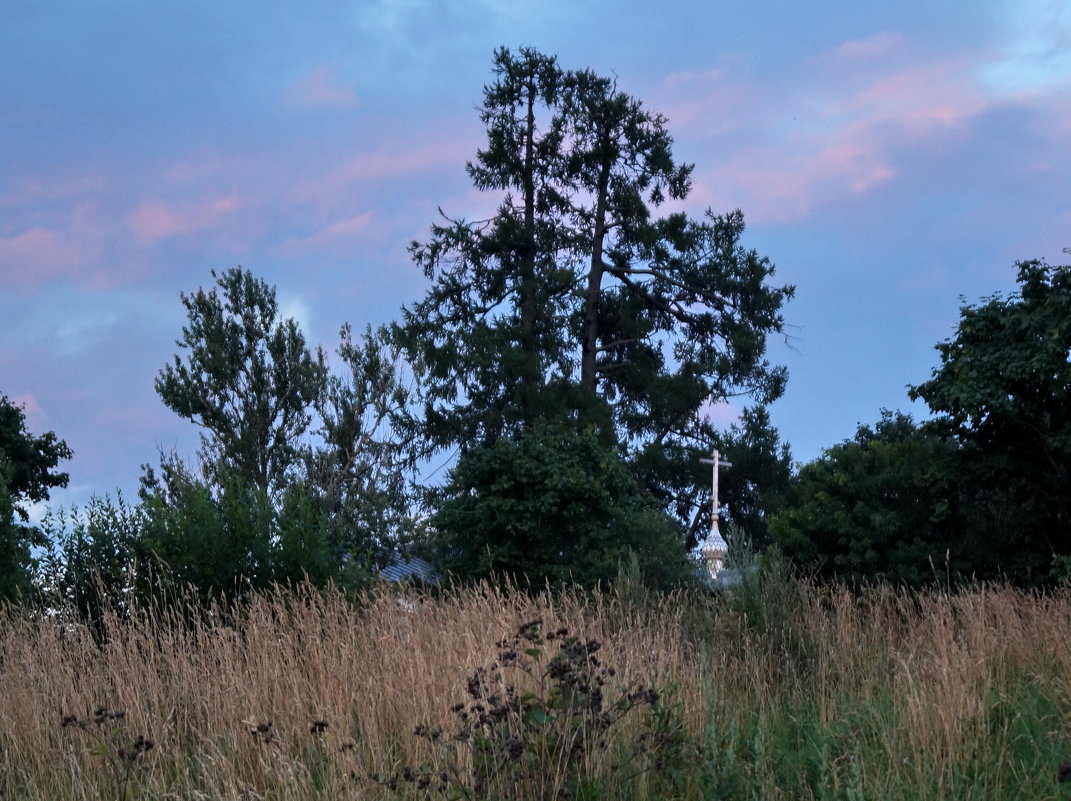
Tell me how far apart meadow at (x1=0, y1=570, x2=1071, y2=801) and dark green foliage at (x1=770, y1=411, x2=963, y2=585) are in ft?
36.0

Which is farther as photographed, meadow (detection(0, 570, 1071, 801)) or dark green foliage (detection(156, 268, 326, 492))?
dark green foliage (detection(156, 268, 326, 492))

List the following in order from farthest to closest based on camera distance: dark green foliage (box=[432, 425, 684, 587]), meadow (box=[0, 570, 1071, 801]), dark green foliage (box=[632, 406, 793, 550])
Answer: dark green foliage (box=[632, 406, 793, 550]) → dark green foliage (box=[432, 425, 684, 587]) → meadow (box=[0, 570, 1071, 801])

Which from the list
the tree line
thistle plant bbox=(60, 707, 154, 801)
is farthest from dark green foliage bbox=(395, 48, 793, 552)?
thistle plant bbox=(60, 707, 154, 801)

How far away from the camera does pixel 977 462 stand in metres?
20.5

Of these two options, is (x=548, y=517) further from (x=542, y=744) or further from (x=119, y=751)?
(x=542, y=744)

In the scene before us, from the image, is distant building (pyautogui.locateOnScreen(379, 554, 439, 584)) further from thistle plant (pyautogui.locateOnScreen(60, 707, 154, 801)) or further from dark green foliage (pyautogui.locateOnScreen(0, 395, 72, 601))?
thistle plant (pyautogui.locateOnScreen(60, 707, 154, 801))

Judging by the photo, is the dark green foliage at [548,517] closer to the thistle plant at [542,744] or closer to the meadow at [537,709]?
the meadow at [537,709]

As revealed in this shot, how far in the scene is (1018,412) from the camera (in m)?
19.7

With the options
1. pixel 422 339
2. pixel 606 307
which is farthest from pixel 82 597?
pixel 606 307

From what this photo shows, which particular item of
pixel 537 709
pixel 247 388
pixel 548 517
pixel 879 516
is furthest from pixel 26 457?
pixel 537 709

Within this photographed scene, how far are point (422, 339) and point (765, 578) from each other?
20239 millimetres

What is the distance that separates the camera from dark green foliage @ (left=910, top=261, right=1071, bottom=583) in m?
19.2

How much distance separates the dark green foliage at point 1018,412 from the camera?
19.2 meters

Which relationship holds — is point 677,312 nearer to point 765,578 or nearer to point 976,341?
point 976,341
